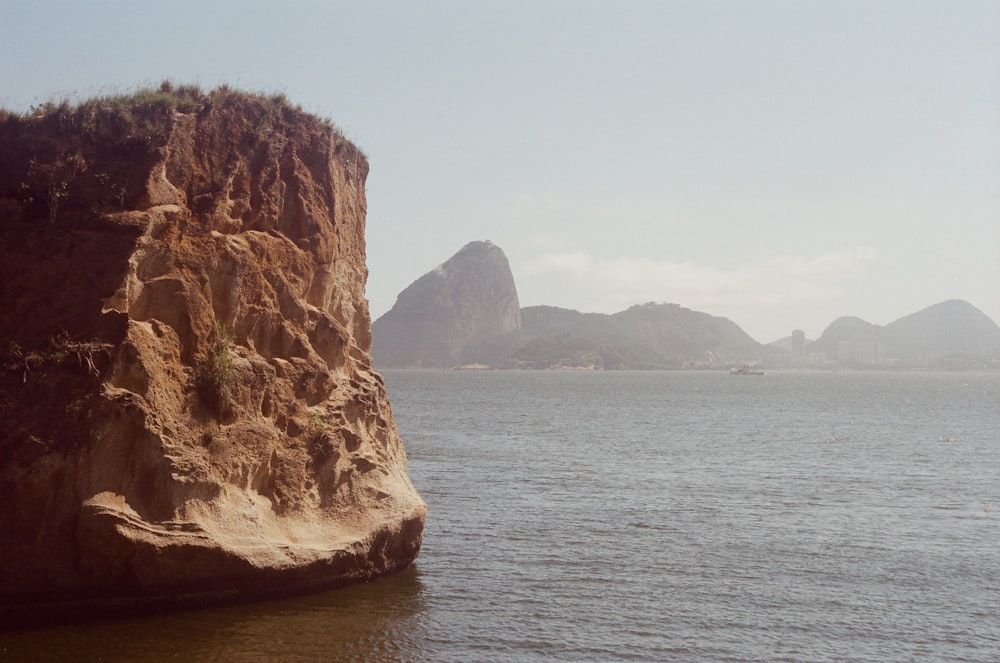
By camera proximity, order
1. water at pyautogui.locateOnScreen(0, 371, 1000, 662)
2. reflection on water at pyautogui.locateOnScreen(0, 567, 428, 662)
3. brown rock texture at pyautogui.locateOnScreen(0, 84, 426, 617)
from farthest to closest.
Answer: water at pyautogui.locateOnScreen(0, 371, 1000, 662) < brown rock texture at pyautogui.locateOnScreen(0, 84, 426, 617) < reflection on water at pyautogui.locateOnScreen(0, 567, 428, 662)

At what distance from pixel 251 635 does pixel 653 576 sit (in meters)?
9.00

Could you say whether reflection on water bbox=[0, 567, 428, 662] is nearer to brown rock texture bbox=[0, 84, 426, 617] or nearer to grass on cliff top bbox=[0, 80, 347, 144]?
brown rock texture bbox=[0, 84, 426, 617]

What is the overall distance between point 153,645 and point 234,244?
24.5 feet

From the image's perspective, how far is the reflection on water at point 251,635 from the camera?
566 inches

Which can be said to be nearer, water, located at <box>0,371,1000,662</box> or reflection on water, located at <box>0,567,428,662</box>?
reflection on water, located at <box>0,567,428,662</box>

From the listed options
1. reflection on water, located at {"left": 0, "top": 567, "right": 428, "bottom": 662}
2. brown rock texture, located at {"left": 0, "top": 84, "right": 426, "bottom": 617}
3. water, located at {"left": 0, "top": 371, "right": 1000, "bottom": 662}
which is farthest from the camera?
water, located at {"left": 0, "top": 371, "right": 1000, "bottom": 662}

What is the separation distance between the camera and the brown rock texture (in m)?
15.4

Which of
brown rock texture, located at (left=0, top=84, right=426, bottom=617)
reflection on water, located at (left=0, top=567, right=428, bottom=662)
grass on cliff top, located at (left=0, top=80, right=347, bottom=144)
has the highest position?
grass on cliff top, located at (left=0, top=80, right=347, bottom=144)

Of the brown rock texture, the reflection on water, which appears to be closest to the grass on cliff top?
the brown rock texture

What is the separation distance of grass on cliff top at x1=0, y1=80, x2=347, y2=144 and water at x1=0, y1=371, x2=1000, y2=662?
9166mm

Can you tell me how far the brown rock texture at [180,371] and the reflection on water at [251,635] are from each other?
1.49 feet

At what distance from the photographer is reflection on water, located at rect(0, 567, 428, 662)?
14.4 meters

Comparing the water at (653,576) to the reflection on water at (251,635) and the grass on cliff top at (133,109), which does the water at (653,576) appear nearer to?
the reflection on water at (251,635)

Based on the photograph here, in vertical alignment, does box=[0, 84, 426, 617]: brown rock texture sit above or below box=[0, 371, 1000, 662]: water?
above
